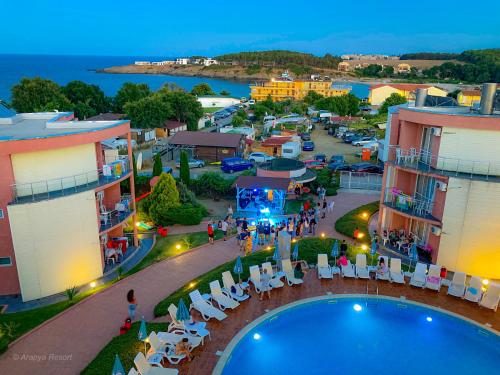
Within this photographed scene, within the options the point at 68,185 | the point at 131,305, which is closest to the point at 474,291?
the point at 131,305

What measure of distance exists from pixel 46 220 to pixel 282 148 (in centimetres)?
3222

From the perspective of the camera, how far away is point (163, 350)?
12.6 m

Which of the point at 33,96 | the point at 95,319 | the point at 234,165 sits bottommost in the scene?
the point at 95,319

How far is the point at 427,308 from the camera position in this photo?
1590 centimetres

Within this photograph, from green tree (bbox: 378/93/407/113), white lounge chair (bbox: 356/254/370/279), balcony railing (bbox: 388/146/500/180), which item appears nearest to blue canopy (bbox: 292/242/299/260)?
white lounge chair (bbox: 356/254/370/279)

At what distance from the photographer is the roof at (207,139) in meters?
44.9

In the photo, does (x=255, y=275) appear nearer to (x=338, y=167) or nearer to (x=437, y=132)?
(x=437, y=132)

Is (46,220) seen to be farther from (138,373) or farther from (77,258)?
(138,373)

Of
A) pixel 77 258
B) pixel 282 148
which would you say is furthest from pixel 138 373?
pixel 282 148

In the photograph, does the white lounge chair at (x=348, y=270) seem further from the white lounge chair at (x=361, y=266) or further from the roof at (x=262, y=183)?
the roof at (x=262, y=183)

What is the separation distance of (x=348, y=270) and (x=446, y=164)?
710 cm

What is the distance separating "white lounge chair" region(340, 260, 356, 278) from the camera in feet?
59.7

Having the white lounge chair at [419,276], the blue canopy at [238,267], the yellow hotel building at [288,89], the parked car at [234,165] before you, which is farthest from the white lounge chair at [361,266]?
the yellow hotel building at [288,89]

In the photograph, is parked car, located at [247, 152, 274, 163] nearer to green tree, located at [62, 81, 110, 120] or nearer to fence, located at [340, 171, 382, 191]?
fence, located at [340, 171, 382, 191]
